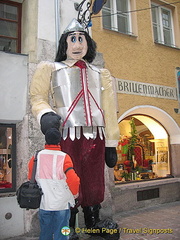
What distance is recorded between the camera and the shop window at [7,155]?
3896mm

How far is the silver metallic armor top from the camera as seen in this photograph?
8.81ft

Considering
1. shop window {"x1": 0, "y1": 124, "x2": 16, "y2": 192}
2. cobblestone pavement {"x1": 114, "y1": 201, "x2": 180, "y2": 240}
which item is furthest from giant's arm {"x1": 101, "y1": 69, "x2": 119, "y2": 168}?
shop window {"x1": 0, "y1": 124, "x2": 16, "y2": 192}

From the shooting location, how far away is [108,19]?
5.84 meters

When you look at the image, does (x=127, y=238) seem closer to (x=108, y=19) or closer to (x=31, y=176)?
(x=31, y=176)

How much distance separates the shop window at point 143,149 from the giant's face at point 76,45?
11.8ft

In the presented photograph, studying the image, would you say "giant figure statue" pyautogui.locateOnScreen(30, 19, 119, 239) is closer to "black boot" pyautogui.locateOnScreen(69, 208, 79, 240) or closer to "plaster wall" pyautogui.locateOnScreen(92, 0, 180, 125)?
"black boot" pyautogui.locateOnScreen(69, 208, 79, 240)

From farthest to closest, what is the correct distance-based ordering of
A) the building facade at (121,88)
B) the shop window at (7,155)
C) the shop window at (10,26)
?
the shop window at (10,26) → the shop window at (7,155) → the building facade at (121,88)

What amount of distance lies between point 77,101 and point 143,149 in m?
4.50

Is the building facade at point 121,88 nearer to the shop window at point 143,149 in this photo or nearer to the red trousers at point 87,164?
the shop window at point 143,149

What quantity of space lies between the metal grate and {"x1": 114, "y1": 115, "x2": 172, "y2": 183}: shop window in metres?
0.36

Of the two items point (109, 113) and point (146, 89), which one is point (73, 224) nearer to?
point (109, 113)

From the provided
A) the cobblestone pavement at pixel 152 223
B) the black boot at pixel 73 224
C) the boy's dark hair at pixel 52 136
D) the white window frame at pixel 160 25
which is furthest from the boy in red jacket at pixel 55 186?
the white window frame at pixel 160 25

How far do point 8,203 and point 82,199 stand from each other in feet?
4.61

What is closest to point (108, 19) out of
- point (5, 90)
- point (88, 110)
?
point (5, 90)
